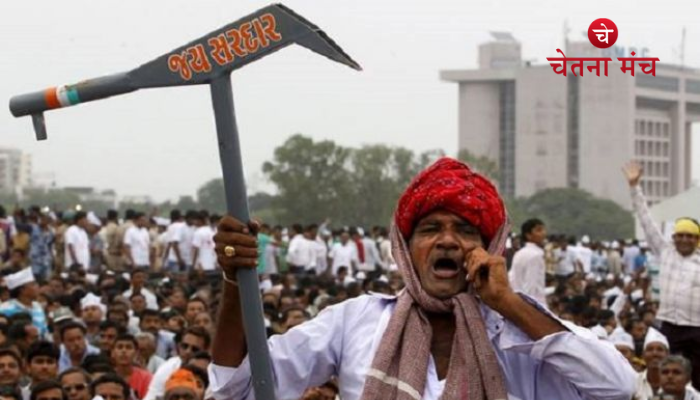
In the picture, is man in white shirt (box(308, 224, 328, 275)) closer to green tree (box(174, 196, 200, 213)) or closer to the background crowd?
the background crowd

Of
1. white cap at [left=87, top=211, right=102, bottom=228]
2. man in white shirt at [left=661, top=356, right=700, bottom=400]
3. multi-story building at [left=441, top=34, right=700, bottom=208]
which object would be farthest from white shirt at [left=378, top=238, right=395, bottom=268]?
multi-story building at [left=441, top=34, right=700, bottom=208]

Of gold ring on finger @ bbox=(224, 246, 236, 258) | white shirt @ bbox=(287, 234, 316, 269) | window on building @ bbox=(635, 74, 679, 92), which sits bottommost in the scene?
white shirt @ bbox=(287, 234, 316, 269)

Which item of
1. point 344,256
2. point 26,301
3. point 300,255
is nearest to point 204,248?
point 300,255

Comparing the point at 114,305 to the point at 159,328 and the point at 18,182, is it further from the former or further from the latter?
the point at 18,182

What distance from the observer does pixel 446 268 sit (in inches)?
159

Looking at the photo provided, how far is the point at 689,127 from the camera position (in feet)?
406

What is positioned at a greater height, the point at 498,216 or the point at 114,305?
the point at 498,216

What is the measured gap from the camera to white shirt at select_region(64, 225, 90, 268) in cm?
2222

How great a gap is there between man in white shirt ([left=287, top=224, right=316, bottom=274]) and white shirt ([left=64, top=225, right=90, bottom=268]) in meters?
5.40

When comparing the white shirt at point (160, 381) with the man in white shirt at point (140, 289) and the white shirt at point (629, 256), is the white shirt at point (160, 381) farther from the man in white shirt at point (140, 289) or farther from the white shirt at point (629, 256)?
the white shirt at point (629, 256)

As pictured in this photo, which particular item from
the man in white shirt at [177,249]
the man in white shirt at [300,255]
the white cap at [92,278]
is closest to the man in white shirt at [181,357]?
the white cap at [92,278]

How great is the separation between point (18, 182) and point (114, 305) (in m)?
93.6

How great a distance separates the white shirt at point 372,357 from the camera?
388cm

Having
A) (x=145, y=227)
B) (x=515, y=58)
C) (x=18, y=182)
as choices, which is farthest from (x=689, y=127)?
(x=145, y=227)
